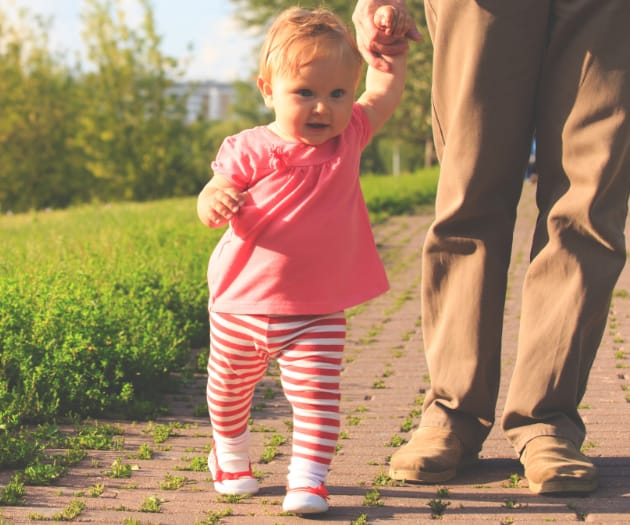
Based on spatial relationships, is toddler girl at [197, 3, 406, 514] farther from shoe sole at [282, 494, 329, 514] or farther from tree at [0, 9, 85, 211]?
tree at [0, 9, 85, 211]

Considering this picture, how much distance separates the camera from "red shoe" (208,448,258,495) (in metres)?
3.48

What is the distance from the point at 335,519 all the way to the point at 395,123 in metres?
32.2

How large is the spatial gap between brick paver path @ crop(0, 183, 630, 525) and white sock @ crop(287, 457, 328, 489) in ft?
0.32

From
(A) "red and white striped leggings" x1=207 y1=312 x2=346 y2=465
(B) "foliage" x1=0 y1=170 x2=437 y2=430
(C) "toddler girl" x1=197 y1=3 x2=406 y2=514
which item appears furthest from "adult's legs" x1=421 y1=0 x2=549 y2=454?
(B) "foliage" x1=0 y1=170 x2=437 y2=430

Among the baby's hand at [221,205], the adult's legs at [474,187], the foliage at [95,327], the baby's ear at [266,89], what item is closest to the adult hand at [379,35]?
the adult's legs at [474,187]

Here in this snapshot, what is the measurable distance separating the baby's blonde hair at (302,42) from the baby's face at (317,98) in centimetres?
2

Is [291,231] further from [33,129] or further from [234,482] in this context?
[33,129]

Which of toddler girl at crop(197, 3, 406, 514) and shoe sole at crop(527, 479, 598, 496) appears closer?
toddler girl at crop(197, 3, 406, 514)

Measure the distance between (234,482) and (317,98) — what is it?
118 centimetres

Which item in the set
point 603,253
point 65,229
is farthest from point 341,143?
point 65,229

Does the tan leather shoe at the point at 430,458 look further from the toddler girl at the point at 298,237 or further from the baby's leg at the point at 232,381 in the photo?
the baby's leg at the point at 232,381

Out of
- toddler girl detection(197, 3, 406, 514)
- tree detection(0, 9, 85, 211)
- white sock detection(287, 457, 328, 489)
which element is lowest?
tree detection(0, 9, 85, 211)

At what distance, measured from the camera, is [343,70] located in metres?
3.28

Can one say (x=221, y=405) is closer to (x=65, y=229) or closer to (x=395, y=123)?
(x=65, y=229)
